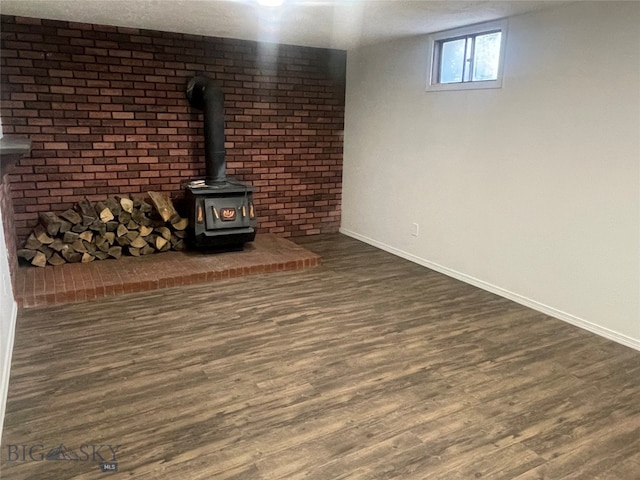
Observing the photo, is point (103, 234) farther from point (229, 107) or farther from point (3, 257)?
point (229, 107)

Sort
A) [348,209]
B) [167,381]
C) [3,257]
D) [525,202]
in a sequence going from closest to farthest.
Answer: [167,381] → [3,257] → [525,202] → [348,209]

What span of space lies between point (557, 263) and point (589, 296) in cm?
30

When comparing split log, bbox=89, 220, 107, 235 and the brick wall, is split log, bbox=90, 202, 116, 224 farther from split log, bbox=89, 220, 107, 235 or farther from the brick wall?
the brick wall

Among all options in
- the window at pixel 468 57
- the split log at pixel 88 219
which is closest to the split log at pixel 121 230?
the split log at pixel 88 219

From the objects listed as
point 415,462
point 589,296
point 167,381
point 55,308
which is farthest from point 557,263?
point 55,308

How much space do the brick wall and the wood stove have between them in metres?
0.33

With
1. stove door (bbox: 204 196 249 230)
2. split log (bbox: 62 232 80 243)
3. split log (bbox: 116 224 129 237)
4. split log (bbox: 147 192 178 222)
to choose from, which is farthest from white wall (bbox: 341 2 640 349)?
split log (bbox: 62 232 80 243)

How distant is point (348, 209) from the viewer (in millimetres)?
5598

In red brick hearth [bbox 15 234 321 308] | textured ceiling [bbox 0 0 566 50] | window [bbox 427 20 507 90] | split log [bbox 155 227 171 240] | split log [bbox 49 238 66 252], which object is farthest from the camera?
split log [bbox 155 227 171 240]

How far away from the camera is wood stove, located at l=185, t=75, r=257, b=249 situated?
13.8 feet

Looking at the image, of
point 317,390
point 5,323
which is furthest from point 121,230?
point 317,390

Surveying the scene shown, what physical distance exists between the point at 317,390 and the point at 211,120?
9.32 feet

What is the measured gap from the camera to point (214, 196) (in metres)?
4.23

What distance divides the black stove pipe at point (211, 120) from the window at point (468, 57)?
1.91 metres
